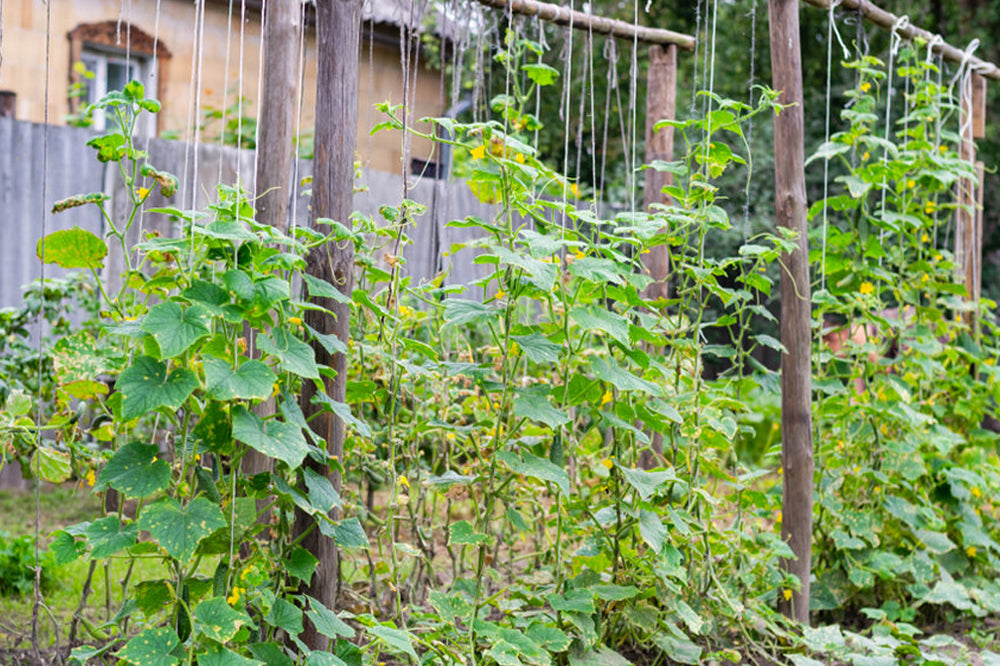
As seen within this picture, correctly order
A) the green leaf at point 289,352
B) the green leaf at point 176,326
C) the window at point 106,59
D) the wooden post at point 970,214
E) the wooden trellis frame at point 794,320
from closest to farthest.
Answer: the green leaf at point 176,326
the green leaf at point 289,352
the wooden trellis frame at point 794,320
the wooden post at point 970,214
the window at point 106,59

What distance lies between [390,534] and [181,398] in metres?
0.87

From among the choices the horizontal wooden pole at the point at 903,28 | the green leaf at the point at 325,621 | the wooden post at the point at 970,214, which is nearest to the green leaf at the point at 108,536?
the green leaf at the point at 325,621

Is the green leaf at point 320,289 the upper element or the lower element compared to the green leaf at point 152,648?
upper

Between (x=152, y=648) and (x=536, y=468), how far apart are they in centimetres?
94

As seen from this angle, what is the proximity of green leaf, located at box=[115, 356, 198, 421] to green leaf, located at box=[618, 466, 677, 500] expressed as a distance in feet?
3.80

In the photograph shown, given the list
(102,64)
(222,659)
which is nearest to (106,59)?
(102,64)

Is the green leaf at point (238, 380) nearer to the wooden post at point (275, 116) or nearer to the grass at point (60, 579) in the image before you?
the grass at point (60, 579)

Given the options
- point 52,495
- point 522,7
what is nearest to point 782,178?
point 522,7

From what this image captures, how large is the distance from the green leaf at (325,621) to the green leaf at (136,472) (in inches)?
18.0

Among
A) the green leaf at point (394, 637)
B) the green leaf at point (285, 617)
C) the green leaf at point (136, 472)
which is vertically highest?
the green leaf at point (136, 472)

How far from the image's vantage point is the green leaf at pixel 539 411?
2.39 meters

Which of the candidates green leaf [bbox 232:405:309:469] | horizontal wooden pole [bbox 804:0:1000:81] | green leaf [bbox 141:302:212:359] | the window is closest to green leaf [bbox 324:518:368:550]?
green leaf [bbox 232:405:309:469]

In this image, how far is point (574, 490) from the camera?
3596 millimetres

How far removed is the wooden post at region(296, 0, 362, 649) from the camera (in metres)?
2.50
